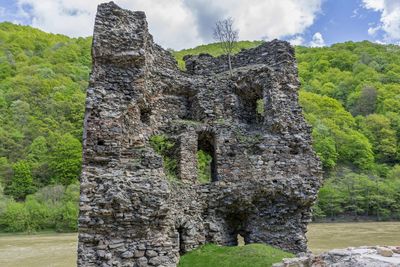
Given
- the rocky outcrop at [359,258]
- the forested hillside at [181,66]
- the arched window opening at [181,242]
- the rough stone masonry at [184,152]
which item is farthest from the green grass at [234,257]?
the forested hillside at [181,66]

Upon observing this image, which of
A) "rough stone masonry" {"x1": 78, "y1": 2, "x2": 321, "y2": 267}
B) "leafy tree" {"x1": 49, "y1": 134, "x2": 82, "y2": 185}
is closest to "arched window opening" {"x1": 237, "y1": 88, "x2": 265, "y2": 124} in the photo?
"rough stone masonry" {"x1": 78, "y1": 2, "x2": 321, "y2": 267}

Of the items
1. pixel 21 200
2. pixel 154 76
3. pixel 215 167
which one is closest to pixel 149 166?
pixel 215 167

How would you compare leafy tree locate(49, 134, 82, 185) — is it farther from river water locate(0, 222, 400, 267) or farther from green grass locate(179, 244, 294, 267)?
green grass locate(179, 244, 294, 267)

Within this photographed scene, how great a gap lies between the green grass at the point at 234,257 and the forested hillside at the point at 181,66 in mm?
39602

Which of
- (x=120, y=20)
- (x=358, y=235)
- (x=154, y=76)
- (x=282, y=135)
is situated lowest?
(x=358, y=235)

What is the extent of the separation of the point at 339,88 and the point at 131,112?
78376 mm

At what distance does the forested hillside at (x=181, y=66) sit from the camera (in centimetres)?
5056

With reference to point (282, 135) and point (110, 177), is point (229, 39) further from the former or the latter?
point (110, 177)

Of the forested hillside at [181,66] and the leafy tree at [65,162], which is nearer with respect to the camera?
the forested hillside at [181,66]

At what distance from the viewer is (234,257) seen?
36.3ft

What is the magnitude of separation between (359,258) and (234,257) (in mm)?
6275

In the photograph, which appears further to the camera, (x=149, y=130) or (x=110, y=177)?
(x=149, y=130)

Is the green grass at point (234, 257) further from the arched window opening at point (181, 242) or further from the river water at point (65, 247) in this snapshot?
the river water at point (65, 247)

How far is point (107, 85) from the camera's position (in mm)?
11578
